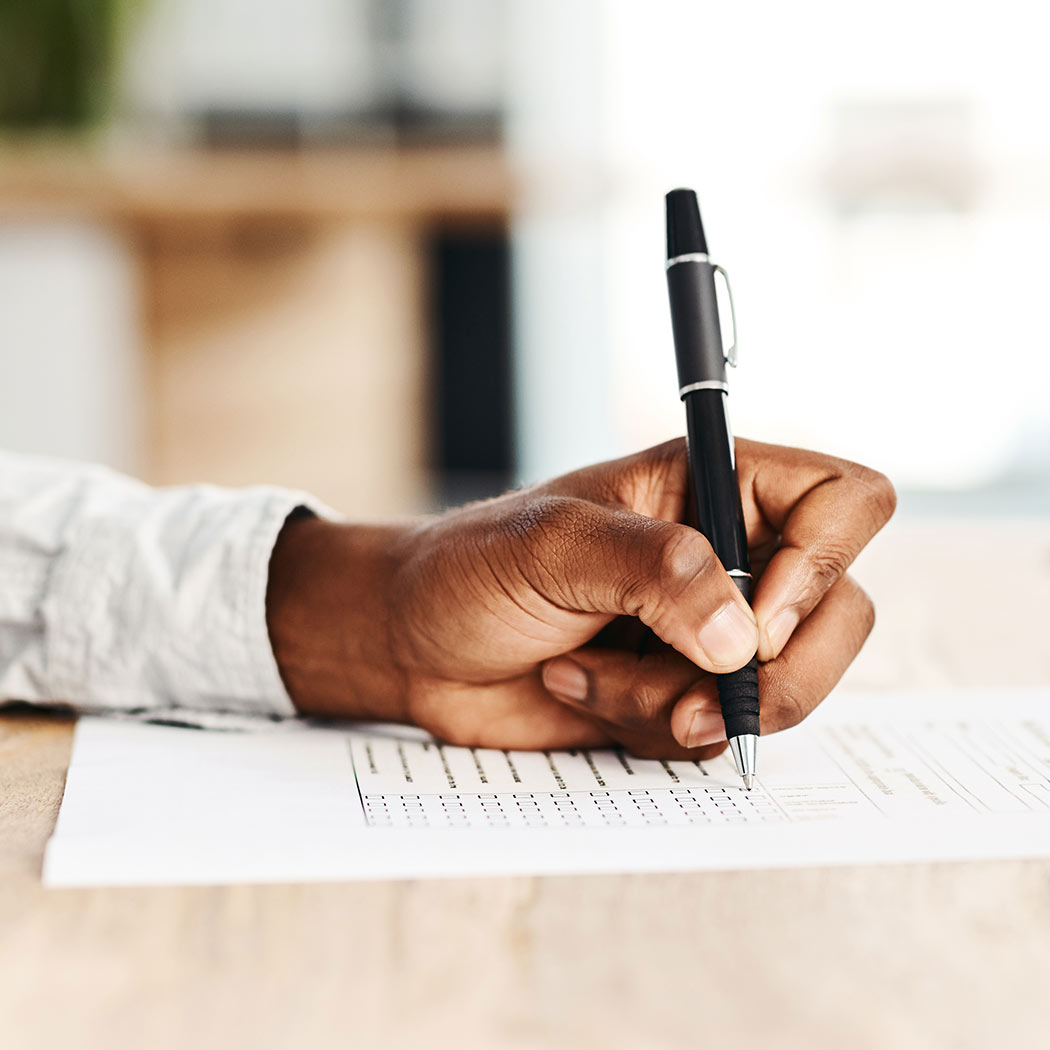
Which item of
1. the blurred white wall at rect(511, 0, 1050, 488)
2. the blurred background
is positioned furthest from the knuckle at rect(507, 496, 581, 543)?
the blurred white wall at rect(511, 0, 1050, 488)

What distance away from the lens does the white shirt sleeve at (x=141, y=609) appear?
0.55 m

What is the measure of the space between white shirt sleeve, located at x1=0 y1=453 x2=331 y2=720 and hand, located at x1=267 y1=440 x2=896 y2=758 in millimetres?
23

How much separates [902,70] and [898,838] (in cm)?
234

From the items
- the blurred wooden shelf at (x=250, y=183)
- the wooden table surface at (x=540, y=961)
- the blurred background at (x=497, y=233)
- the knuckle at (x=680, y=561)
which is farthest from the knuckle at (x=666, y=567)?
the blurred wooden shelf at (x=250, y=183)

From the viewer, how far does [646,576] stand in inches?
17.1

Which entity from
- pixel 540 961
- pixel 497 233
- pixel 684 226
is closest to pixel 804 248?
pixel 497 233

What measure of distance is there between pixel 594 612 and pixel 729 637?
0.21 ft

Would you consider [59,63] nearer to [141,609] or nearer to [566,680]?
[141,609]

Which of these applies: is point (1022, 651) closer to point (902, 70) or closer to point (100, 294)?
point (100, 294)

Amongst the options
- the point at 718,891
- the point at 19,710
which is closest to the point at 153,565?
the point at 19,710

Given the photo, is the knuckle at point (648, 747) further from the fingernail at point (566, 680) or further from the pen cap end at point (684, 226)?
the pen cap end at point (684, 226)

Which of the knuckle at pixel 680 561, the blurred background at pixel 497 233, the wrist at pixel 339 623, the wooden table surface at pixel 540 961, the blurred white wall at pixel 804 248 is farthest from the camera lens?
the blurred white wall at pixel 804 248

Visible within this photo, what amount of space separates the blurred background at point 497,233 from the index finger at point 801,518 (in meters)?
1.47

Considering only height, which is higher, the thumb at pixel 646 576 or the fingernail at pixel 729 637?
the thumb at pixel 646 576
